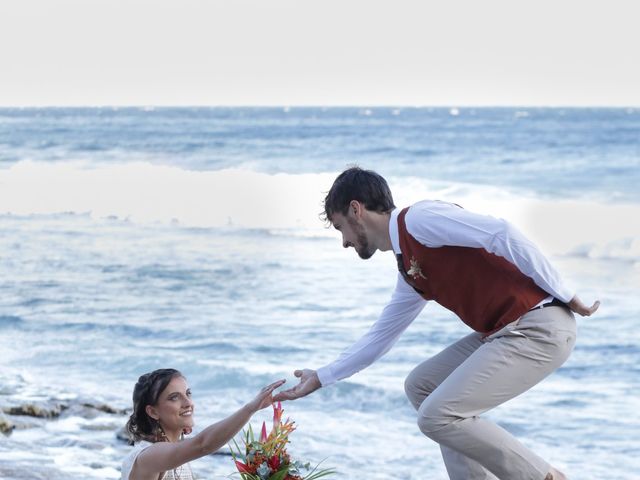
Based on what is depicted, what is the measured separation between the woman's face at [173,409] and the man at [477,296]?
0.33 metres

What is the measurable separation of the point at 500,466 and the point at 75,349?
9717mm

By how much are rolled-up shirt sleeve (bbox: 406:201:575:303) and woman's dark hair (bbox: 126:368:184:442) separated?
3.30ft

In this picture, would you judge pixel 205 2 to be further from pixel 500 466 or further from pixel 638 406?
pixel 500 466

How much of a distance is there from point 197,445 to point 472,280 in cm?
109

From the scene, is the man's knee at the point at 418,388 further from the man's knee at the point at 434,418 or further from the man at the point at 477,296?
the man's knee at the point at 434,418

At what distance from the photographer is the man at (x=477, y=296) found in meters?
3.85

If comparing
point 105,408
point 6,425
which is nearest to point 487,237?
point 6,425

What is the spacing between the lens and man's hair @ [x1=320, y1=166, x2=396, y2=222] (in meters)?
4.04

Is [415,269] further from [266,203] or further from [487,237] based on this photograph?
[266,203]

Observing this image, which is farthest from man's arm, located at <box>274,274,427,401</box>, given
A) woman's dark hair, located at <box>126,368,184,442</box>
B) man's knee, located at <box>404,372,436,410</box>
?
woman's dark hair, located at <box>126,368,184,442</box>

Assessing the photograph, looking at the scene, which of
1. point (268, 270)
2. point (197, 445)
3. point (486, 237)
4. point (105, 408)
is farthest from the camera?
point (268, 270)

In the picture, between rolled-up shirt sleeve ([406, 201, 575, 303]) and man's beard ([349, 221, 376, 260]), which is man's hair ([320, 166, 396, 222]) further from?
rolled-up shirt sleeve ([406, 201, 575, 303])

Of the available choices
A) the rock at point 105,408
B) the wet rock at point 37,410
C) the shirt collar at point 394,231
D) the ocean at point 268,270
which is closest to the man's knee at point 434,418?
the shirt collar at point 394,231

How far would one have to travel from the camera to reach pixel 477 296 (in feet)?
13.0
